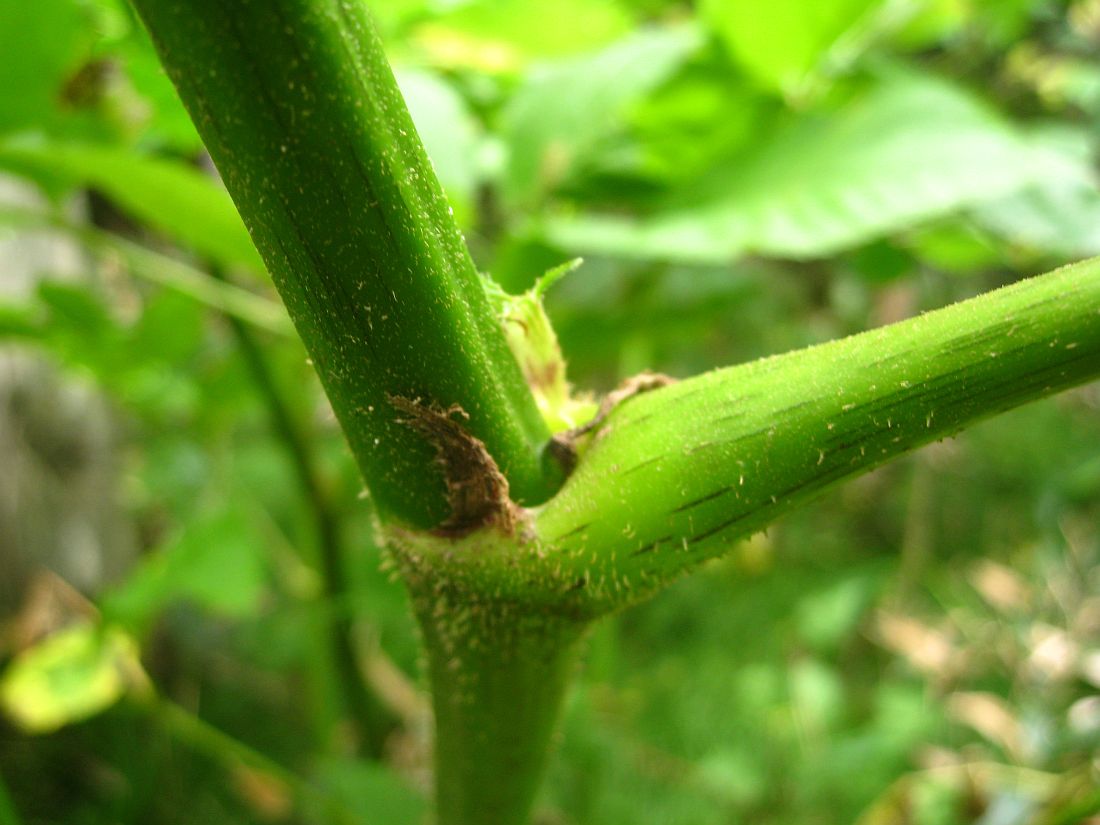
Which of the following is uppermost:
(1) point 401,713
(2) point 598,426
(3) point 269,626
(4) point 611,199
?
(2) point 598,426

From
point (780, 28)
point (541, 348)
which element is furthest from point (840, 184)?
point (541, 348)

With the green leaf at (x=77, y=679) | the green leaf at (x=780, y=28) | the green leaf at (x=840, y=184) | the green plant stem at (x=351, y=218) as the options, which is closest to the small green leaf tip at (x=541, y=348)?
the green plant stem at (x=351, y=218)

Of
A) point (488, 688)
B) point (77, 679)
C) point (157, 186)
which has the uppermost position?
point (157, 186)

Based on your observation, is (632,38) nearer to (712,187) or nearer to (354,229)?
(712,187)

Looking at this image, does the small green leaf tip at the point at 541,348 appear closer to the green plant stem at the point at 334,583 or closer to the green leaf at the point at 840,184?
the green leaf at the point at 840,184

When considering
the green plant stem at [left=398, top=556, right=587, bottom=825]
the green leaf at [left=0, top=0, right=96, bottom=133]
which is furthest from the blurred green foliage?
the green plant stem at [left=398, top=556, right=587, bottom=825]

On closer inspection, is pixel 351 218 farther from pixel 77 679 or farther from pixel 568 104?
pixel 77 679

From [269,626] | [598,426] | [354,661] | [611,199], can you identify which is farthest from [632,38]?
[269,626]
